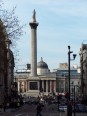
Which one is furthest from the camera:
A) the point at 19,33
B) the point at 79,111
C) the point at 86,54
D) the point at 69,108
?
the point at 86,54

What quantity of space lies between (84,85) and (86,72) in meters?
7.76

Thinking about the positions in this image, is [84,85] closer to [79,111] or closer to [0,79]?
[0,79]

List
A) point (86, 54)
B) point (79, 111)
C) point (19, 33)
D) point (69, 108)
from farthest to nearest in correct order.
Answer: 1. point (86, 54)
2. point (79, 111)
3. point (69, 108)
4. point (19, 33)

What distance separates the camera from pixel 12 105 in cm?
12162

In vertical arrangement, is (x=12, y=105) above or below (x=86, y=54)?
below

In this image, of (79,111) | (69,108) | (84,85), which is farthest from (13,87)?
(69,108)

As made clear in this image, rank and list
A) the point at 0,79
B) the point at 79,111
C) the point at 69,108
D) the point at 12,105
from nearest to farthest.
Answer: the point at 69,108 → the point at 79,111 → the point at 12,105 → the point at 0,79

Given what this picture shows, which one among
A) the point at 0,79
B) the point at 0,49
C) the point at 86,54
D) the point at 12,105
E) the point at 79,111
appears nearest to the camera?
the point at 0,49

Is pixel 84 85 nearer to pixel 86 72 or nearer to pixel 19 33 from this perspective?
pixel 86 72

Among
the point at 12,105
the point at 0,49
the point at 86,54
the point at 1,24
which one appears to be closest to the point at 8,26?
the point at 1,24

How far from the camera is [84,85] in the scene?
185 metres

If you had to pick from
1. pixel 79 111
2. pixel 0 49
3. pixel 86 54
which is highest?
pixel 86 54

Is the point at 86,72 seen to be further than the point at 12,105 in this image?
Yes

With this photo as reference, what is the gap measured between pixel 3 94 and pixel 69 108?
87.7 m
